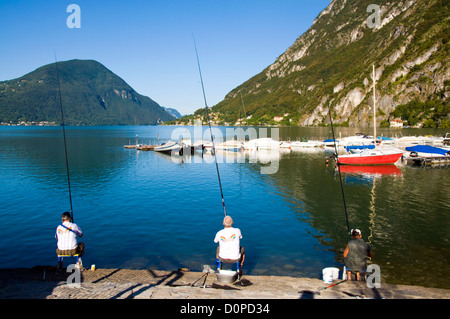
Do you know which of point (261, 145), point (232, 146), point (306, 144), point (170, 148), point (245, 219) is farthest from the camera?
point (306, 144)

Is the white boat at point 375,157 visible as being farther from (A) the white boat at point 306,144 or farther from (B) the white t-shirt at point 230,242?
(B) the white t-shirt at point 230,242

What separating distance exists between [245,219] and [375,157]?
28.7 metres

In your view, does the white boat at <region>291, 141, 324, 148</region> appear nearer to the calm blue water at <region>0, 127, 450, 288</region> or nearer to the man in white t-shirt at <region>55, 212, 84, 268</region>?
the calm blue water at <region>0, 127, 450, 288</region>

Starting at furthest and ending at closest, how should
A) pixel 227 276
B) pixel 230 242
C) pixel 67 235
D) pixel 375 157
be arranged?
pixel 375 157 → pixel 67 235 → pixel 230 242 → pixel 227 276

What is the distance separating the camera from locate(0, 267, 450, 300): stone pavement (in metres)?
7.74

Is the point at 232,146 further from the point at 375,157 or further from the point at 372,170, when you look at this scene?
the point at 372,170

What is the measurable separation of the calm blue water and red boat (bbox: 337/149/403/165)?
16.5 feet

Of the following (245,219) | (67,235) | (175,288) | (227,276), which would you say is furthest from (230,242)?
(245,219)

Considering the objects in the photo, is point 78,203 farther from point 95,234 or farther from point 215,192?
point 215,192

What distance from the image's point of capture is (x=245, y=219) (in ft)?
62.2

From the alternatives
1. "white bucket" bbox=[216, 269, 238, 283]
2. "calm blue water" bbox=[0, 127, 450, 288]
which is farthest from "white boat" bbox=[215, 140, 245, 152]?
"white bucket" bbox=[216, 269, 238, 283]

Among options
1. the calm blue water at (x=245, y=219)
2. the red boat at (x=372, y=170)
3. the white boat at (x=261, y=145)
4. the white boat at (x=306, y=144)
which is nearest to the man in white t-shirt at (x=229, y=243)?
the calm blue water at (x=245, y=219)
